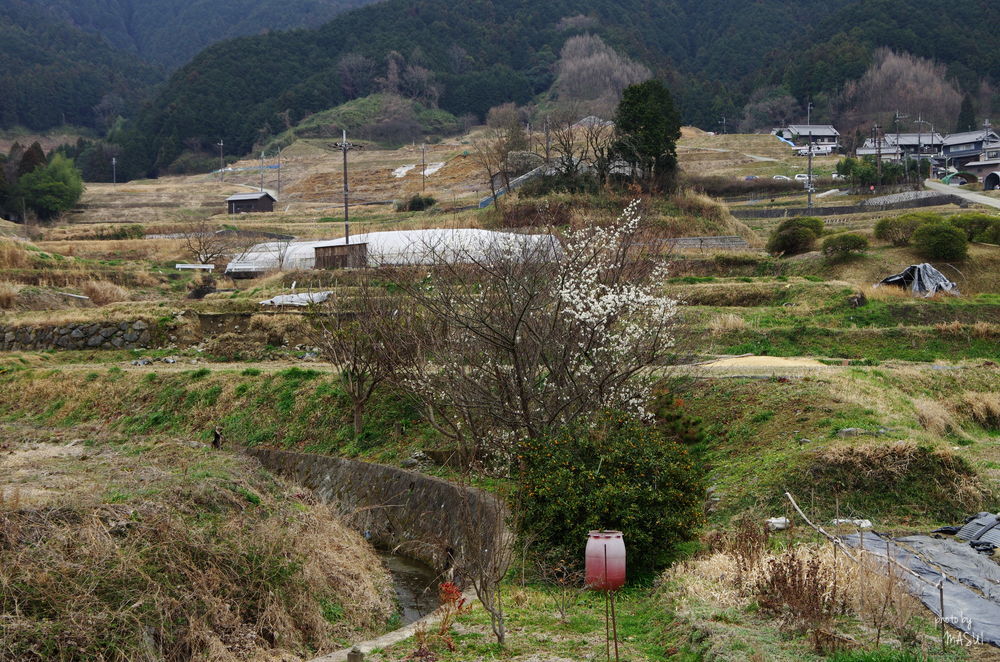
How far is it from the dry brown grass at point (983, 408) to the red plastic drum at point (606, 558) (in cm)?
850

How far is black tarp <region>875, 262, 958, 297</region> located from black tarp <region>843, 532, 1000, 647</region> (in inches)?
707

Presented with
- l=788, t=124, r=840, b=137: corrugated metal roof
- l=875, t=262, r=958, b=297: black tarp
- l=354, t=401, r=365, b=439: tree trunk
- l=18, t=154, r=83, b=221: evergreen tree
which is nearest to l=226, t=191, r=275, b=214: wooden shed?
l=18, t=154, r=83, b=221: evergreen tree

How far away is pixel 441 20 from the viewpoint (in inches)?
5925

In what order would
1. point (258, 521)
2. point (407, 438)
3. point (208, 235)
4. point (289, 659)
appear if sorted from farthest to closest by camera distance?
point (208, 235) → point (407, 438) → point (258, 521) → point (289, 659)

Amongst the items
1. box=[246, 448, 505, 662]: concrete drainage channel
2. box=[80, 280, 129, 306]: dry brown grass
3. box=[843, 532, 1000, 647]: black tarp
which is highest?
box=[80, 280, 129, 306]: dry brown grass

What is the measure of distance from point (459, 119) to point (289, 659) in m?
121

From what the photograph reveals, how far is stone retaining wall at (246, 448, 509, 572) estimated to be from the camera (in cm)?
1312

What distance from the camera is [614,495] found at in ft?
34.7

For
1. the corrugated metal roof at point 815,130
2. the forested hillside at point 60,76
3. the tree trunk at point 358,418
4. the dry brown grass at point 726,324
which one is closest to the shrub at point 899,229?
the dry brown grass at point 726,324

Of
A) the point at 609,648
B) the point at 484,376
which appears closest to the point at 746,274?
the point at 484,376

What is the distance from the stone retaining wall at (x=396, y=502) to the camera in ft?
43.1

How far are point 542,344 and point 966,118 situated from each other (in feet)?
342

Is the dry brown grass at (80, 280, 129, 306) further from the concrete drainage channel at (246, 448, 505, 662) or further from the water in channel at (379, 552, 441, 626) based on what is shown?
the water in channel at (379, 552, 441, 626)

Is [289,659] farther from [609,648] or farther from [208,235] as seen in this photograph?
[208,235]
